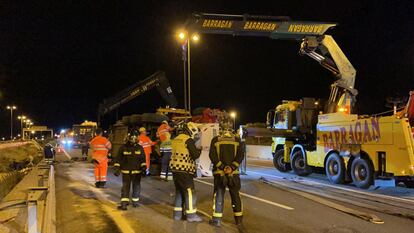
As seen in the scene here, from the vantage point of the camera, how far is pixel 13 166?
908 inches

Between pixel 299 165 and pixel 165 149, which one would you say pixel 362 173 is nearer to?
pixel 299 165

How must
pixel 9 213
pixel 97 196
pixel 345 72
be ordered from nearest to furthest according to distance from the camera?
1. pixel 9 213
2. pixel 97 196
3. pixel 345 72

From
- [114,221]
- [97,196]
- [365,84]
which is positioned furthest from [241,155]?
[365,84]

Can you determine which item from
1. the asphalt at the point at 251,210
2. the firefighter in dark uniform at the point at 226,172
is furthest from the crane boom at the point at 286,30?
the firefighter in dark uniform at the point at 226,172

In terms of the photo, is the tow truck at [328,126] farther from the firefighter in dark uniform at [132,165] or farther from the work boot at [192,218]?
the firefighter in dark uniform at [132,165]

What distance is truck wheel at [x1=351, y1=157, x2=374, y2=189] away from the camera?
42.1 ft

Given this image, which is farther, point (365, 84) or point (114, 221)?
point (365, 84)

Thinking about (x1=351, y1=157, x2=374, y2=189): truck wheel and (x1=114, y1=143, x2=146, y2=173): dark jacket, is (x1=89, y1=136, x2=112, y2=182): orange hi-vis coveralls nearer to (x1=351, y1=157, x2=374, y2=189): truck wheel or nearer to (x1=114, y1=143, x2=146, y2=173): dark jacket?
(x1=114, y1=143, x2=146, y2=173): dark jacket

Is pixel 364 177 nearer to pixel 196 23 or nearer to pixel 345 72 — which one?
pixel 345 72

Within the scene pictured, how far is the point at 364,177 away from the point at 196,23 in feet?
27.0

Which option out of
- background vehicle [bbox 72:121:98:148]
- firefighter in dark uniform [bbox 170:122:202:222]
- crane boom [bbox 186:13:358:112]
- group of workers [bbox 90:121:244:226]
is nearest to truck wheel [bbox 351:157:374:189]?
crane boom [bbox 186:13:358:112]

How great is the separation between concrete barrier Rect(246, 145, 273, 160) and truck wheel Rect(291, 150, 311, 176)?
11.5 meters

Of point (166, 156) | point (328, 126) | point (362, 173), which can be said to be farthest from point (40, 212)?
point (328, 126)

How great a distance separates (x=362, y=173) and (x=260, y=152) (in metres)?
17.5
